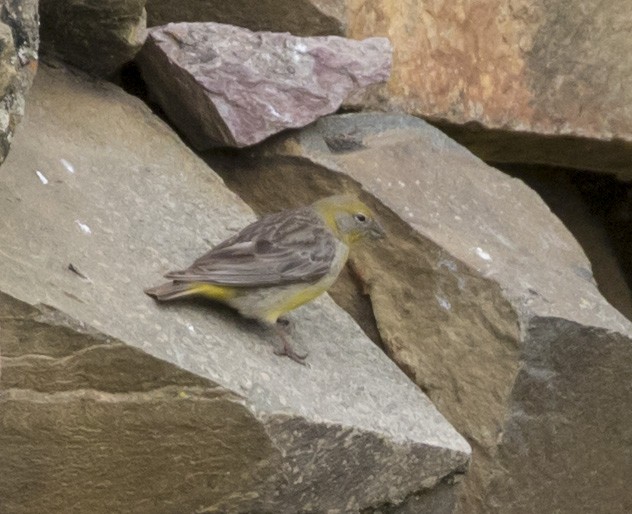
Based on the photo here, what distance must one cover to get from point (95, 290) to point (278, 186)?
147cm

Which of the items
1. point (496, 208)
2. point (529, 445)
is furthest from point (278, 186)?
point (529, 445)

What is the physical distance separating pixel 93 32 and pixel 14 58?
50.8 inches

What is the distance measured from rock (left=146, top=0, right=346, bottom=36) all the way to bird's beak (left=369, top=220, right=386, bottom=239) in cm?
110

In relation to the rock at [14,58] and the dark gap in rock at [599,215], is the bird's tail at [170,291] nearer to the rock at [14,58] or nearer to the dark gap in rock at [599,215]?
the rock at [14,58]

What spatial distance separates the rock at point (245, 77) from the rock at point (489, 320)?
13 cm

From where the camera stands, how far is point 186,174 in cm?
500

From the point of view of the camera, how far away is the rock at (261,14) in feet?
18.3

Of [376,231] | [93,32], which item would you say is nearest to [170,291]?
[376,231]

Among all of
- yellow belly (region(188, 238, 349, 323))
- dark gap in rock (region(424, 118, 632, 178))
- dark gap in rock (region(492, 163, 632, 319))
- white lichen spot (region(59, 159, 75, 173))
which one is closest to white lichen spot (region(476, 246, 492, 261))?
yellow belly (region(188, 238, 349, 323))

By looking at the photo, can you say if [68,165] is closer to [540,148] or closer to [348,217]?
[348,217]

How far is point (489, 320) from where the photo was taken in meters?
4.79

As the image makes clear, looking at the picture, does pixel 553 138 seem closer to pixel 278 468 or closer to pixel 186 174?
pixel 186 174

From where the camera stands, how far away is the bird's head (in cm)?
475

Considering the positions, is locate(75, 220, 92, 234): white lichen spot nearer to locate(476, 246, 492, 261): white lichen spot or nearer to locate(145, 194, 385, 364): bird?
locate(145, 194, 385, 364): bird
